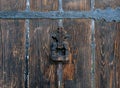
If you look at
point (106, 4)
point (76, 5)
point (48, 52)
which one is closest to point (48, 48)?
point (48, 52)

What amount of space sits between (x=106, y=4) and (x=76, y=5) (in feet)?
0.52

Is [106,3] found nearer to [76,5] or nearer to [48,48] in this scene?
[76,5]

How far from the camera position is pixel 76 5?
2260 millimetres

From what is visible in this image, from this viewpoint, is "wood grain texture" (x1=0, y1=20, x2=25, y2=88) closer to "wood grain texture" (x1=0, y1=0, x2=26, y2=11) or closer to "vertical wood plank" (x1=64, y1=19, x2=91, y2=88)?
"wood grain texture" (x1=0, y1=0, x2=26, y2=11)

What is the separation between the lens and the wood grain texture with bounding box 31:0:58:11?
2242mm

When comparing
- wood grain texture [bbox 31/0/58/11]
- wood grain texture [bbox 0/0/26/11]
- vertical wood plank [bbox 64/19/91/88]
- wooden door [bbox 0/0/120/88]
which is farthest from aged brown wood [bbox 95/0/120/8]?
wood grain texture [bbox 0/0/26/11]

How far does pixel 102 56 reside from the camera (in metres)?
2.26

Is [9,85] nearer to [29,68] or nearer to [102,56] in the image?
[29,68]

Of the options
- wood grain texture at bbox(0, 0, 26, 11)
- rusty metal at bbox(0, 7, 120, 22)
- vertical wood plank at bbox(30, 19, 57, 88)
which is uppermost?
wood grain texture at bbox(0, 0, 26, 11)

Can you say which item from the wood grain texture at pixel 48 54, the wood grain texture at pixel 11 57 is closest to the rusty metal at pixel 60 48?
the wood grain texture at pixel 48 54

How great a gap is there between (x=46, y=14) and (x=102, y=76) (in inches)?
17.2

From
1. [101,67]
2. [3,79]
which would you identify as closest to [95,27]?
[101,67]

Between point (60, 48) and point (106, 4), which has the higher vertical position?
point (106, 4)

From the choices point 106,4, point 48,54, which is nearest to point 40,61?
point 48,54
